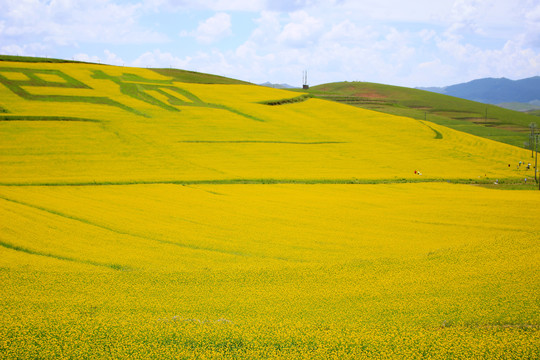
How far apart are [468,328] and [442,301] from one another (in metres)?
1.31

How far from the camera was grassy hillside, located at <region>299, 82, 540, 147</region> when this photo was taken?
257ft

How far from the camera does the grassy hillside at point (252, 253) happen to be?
8.34 m

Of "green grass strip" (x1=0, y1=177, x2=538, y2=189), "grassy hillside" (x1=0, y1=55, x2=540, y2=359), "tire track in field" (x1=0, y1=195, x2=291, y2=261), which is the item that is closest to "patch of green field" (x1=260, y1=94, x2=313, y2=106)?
"grassy hillside" (x1=0, y1=55, x2=540, y2=359)

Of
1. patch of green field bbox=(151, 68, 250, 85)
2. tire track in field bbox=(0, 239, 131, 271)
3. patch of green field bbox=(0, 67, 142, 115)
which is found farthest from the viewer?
patch of green field bbox=(151, 68, 250, 85)

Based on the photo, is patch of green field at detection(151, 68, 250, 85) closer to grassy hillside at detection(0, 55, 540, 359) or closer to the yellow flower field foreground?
grassy hillside at detection(0, 55, 540, 359)

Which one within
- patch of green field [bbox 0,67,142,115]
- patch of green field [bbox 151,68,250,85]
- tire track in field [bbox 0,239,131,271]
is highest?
patch of green field [bbox 151,68,250,85]

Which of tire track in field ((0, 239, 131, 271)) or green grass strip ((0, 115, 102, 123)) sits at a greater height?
green grass strip ((0, 115, 102, 123))

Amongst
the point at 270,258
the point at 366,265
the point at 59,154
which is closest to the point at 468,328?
the point at 366,265

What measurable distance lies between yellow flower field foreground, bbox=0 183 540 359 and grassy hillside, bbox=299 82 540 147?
2315 inches

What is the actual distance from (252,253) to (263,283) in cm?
335

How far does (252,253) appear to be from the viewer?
14.6 meters

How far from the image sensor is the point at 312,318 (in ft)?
30.3

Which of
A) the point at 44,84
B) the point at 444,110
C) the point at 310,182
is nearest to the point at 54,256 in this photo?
the point at 310,182

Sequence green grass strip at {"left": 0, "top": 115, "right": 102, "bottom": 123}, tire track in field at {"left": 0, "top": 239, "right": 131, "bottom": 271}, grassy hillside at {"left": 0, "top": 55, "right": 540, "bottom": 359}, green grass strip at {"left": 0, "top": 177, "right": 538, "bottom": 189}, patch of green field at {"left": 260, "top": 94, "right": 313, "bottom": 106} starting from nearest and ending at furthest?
grassy hillside at {"left": 0, "top": 55, "right": 540, "bottom": 359} → tire track in field at {"left": 0, "top": 239, "right": 131, "bottom": 271} → green grass strip at {"left": 0, "top": 177, "right": 538, "bottom": 189} → green grass strip at {"left": 0, "top": 115, "right": 102, "bottom": 123} → patch of green field at {"left": 260, "top": 94, "right": 313, "bottom": 106}
